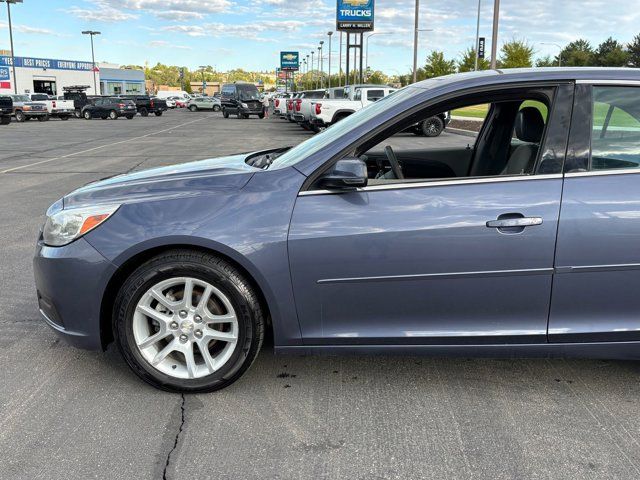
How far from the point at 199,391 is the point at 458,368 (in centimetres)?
153

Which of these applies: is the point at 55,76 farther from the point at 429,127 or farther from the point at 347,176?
the point at 347,176

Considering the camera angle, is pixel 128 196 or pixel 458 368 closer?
pixel 128 196

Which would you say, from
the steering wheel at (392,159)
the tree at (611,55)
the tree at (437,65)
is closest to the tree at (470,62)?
the tree at (437,65)

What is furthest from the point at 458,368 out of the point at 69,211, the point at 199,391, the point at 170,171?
the point at 69,211

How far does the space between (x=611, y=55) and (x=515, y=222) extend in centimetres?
8674

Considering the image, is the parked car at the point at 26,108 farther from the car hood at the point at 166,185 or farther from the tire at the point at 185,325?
the tire at the point at 185,325

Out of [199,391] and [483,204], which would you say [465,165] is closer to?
[483,204]

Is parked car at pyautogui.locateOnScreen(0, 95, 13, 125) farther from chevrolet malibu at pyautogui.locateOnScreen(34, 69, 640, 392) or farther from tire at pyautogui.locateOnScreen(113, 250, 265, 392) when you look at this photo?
tire at pyautogui.locateOnScreen(113, 250, 265, 392)

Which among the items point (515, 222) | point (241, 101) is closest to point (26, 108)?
point (241, 101)

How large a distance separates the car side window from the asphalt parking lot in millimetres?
1275

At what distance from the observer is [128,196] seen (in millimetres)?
3164

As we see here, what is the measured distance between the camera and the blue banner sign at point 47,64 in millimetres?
70375

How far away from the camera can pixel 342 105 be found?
2327 cm

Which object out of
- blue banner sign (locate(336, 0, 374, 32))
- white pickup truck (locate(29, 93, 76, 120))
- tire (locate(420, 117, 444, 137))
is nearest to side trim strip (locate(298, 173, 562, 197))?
tire (locate(420, 117, 444, 137))
